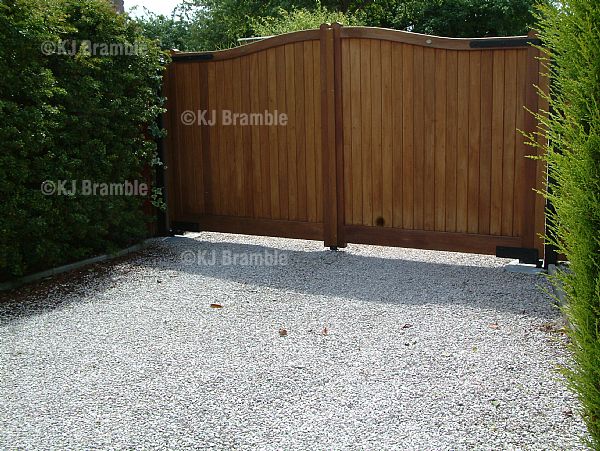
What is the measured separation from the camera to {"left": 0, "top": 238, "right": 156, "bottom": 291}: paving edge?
6688mm

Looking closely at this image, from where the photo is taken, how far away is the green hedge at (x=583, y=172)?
2684 mm

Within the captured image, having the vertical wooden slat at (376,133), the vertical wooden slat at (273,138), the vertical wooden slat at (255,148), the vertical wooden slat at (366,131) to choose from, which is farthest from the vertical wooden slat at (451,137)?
the vertical wooden slat at (255,148)

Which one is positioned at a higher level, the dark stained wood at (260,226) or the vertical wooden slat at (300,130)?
the vertical wooden slat at (300,130)

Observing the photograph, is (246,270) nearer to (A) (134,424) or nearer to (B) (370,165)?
(B) (370,165)

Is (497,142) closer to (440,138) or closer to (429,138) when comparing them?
(440,138)

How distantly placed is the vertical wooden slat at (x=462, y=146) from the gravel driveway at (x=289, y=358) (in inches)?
19.8

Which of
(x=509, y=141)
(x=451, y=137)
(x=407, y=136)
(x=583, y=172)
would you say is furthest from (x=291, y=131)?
(x=583, y=172)

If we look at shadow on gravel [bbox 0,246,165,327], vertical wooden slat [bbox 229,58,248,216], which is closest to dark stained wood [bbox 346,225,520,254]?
vertical wooden slat [bbox 229,58,248,216]

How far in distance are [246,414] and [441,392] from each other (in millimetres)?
1096

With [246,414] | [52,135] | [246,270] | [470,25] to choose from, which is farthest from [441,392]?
[470,25]

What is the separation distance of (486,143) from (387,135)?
3.23 feet

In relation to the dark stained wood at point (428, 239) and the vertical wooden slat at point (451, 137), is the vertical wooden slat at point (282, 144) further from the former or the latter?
the vertical wooden slat at point (451, 137)

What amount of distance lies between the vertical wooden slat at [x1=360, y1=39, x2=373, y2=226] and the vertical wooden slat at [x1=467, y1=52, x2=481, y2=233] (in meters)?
1.02

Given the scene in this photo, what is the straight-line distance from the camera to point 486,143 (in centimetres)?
698
